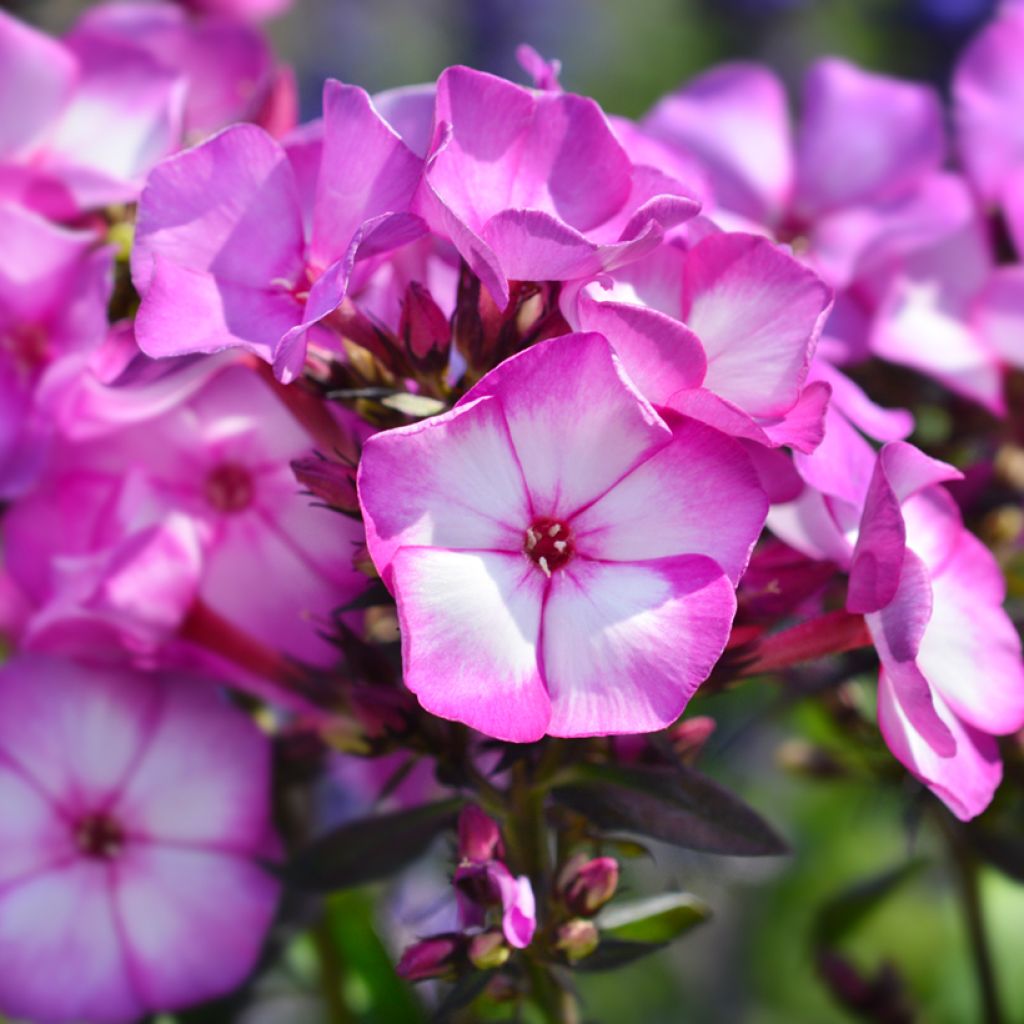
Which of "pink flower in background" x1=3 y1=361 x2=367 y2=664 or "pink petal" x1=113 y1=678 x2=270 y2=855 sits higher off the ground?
"pink flower in background" x1=3 y1=361 x2=367 y2=664

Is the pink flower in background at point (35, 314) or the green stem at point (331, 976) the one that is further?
the green stem at point (331, 976)

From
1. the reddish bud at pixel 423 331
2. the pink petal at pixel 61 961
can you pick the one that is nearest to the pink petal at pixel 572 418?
the reddish bud at pixel 423 331

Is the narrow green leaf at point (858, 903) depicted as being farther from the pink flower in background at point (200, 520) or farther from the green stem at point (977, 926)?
the pink flower in background at point (200, 520)

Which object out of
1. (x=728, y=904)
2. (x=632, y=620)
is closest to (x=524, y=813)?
(x=632, y=620)

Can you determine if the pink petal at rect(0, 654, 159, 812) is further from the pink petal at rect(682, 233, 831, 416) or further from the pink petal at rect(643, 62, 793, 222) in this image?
the pink petal at rect(643, 62, 793, 222)

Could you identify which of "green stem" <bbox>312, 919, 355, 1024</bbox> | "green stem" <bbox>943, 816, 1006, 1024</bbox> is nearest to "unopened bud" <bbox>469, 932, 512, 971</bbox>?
"green stem" <bbox>312, 919, 355, 1024</bbox>

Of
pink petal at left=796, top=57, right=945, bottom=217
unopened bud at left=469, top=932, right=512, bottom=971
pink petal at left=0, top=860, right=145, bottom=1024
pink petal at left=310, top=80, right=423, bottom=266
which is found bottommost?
pink petal at left=0, top=860, right=145, bottom=1024

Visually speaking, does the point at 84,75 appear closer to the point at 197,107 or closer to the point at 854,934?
the point at 197,107

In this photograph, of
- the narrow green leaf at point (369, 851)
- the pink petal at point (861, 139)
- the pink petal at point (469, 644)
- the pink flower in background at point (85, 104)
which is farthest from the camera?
the pink petal at point (861, 139)
